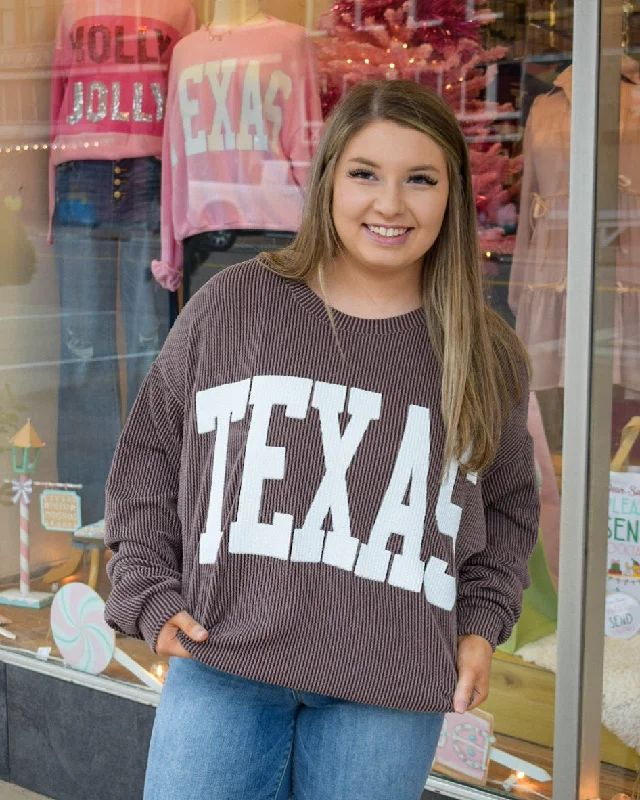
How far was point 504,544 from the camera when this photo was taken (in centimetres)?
151

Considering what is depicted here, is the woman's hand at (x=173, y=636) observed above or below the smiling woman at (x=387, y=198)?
below

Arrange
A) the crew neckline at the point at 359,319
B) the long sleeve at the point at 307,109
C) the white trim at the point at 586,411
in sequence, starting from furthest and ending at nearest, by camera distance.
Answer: the long sleeve at the point at 307,109 → the white trim at the point at 586,411 → the crew neckline at the point at 359,319

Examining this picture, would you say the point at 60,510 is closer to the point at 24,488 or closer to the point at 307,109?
the point at 24,488

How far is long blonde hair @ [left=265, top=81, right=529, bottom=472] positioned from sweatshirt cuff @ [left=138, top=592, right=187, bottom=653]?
14.6 inches

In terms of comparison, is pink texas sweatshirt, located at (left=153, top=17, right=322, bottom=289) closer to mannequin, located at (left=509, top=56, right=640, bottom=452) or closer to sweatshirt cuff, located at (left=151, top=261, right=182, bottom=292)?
sweatshirt cuff, located at (left=151, top=261, right=182, bottom=292)

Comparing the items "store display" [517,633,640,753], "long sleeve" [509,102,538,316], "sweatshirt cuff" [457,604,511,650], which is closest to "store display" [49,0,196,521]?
"long sleeve" [509,102,538,316]

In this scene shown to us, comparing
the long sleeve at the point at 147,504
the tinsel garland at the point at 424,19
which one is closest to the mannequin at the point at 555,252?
the tinsel garland at the point at 424,19

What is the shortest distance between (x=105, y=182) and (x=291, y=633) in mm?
1987

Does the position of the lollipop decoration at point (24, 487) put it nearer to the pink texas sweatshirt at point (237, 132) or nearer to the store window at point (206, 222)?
the store window at point (206, 222)

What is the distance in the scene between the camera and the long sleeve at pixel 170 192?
9.65ft

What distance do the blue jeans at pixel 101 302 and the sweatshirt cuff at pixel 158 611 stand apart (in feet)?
5.50

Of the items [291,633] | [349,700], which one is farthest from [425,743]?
[291,633]

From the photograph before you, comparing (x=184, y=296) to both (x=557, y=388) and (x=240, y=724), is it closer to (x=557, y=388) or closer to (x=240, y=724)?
(x=557, y=388)

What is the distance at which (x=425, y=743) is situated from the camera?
1389mm
